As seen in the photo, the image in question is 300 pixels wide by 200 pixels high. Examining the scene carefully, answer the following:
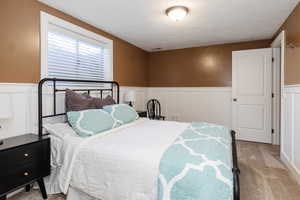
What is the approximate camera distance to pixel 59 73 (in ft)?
8.45

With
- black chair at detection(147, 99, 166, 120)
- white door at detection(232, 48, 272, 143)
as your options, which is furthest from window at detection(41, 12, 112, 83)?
white door at detection(232, 48, 272, 143)

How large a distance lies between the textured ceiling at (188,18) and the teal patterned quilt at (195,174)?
1.87 metres

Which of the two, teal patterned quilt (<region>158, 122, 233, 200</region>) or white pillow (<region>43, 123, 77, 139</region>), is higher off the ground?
white pillow (<region>43, 123, 77, 139</region>)

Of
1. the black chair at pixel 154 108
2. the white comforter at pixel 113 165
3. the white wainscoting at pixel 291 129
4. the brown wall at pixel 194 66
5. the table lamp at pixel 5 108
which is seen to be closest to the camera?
the white comforter at pixel 113 165

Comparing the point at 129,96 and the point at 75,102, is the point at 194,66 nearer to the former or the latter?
the point at 129,96

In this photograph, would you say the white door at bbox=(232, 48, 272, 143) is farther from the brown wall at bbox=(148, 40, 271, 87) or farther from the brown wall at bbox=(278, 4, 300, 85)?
the brown wall at bbox=(278, 4, 300, 85)

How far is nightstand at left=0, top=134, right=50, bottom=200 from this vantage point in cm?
150

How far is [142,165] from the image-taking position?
1362 millimetres

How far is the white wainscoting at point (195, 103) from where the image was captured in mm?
4297

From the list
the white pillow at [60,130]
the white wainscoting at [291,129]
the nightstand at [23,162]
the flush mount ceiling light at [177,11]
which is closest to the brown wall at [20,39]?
the white pillow at [60,130]

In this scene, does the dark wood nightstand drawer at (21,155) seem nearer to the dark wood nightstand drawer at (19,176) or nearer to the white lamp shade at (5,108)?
the dark wood nightstand drawer at (19,176)

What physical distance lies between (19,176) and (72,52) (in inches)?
73.8

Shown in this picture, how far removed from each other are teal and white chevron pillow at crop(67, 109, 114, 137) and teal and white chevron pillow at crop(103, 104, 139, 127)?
0.19 meters

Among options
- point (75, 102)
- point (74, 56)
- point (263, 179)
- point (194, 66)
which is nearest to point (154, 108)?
point (194, 66)
